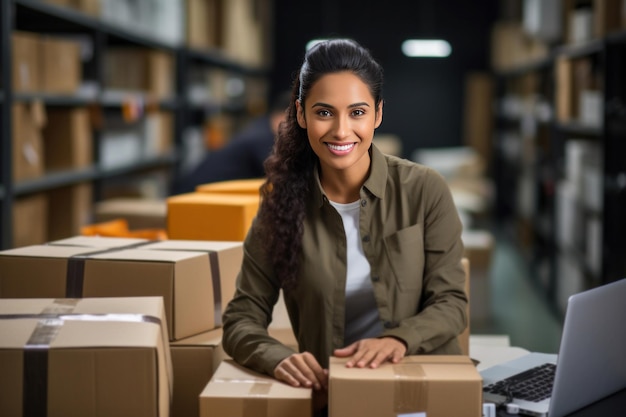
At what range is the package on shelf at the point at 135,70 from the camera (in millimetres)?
5961

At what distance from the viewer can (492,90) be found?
12.3 metres

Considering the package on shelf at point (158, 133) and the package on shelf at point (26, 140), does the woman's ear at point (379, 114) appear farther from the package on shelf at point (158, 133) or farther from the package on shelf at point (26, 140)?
the package on shelf at point (158, 133)

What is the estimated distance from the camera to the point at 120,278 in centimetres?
214

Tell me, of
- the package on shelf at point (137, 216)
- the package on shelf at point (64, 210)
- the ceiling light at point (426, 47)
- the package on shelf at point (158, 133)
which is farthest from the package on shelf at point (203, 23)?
the package on shelf at point (137, 216)

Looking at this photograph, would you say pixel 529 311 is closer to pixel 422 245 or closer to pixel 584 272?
pixel 584 272

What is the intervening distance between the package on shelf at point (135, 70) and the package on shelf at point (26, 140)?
1.74m

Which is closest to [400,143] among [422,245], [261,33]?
[261,33]

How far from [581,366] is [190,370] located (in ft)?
2.98

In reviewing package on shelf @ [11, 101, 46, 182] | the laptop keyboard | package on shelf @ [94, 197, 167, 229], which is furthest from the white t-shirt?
package on shelf @ [11, 101, 46, 182]

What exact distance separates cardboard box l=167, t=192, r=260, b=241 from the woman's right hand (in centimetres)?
86

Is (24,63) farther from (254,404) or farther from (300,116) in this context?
(254,404)

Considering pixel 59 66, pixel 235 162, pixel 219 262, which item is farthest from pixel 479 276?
pixel 219 262

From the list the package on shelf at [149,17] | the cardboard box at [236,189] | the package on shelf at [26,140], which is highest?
the package on shelf at [149,17]

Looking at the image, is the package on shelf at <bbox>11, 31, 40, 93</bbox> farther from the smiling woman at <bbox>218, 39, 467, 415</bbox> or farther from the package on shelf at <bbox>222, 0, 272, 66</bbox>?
the package on shelf at <bbox>222, 0, 272, 66</bbox>
